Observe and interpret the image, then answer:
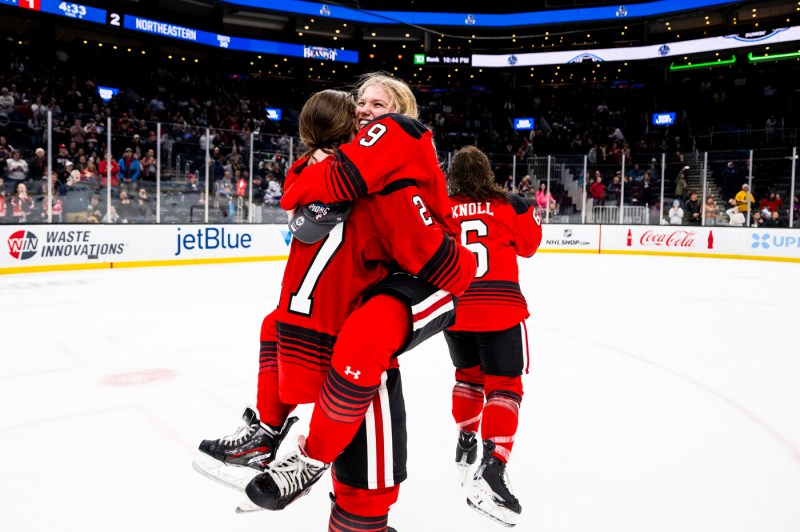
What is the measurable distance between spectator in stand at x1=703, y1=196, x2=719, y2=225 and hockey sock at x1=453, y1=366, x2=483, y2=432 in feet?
39.7

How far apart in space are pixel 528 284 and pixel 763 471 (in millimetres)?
5599

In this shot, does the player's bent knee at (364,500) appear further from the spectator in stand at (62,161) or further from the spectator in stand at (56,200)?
the spectator in stand at (62,161)

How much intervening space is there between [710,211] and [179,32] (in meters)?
16.1

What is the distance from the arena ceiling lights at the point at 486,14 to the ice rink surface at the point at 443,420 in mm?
16845

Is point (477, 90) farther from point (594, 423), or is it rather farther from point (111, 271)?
point (594, 423)

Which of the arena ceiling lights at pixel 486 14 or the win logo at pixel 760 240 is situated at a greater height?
the arena ceiling lights at pixel 486 14

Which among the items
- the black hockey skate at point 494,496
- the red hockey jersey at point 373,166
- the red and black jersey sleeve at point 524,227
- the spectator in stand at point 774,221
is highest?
the spectator in stand at point 774,221

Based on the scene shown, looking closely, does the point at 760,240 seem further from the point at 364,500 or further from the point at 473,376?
the point at 364,500

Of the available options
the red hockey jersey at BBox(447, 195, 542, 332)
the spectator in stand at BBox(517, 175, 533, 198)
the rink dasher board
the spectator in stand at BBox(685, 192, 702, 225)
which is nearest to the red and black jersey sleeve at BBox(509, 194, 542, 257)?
the red hockey jersey at BBox(447, 195, 542, 332)

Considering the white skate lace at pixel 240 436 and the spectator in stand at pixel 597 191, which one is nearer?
the white skate lace at pixel 240 436

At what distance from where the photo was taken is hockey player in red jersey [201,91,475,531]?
47.5 inches

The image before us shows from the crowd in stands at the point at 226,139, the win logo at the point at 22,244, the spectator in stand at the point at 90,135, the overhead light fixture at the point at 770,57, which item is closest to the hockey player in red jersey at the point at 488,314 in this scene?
the win logo at the point at 22,244

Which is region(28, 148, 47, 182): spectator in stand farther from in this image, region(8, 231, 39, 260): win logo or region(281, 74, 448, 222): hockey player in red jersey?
region(281, 74, 448, 222): hockey player in red jersey

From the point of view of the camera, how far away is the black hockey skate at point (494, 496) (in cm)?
170
